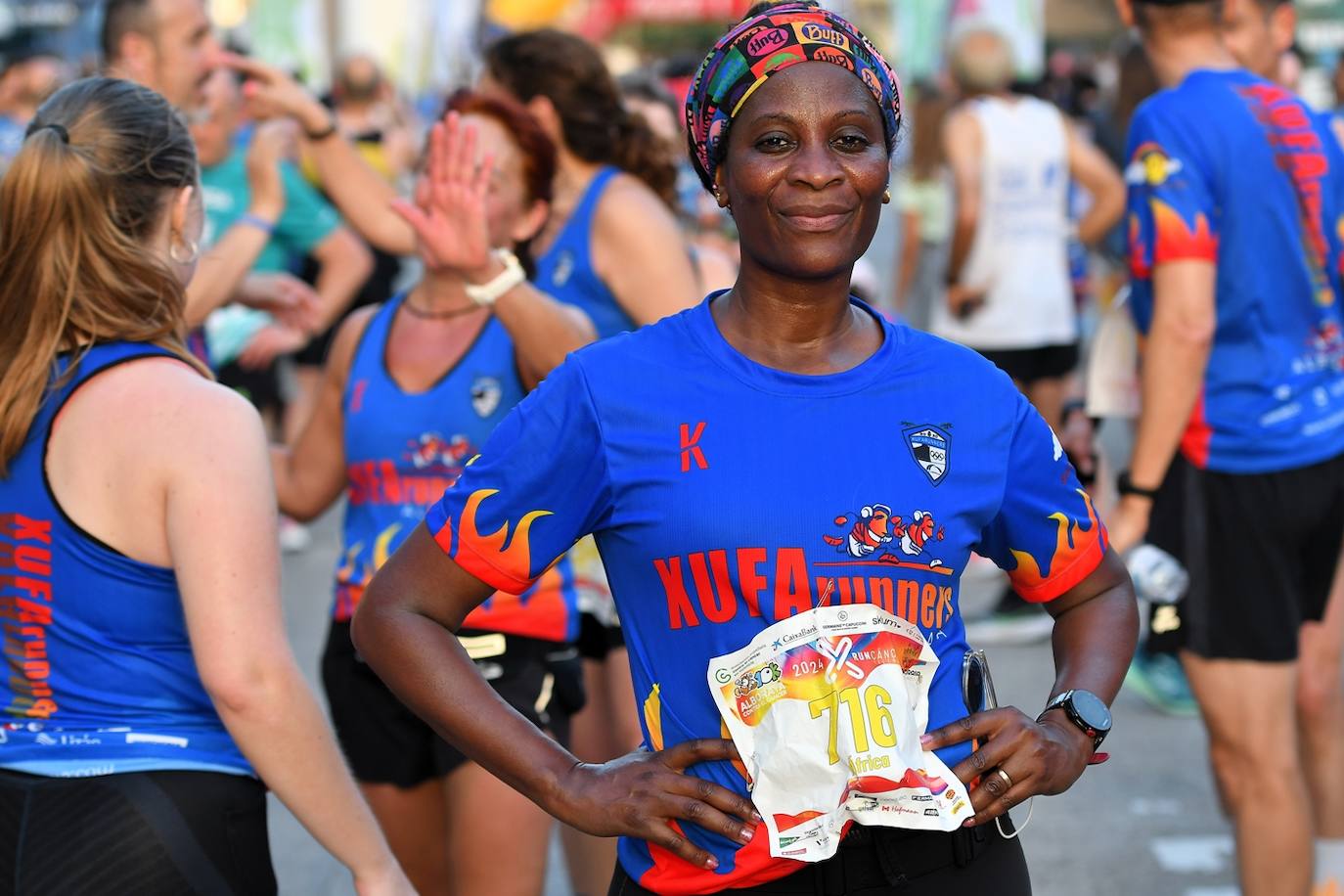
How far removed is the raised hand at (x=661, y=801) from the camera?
2037 millimetres

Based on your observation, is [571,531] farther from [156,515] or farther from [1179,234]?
[1179,234]

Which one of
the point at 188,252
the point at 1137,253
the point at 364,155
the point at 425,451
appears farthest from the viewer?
the point at 364,155

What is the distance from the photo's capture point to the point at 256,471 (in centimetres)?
248

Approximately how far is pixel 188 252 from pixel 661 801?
1.31 meters

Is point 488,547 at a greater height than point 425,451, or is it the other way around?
point 488,547

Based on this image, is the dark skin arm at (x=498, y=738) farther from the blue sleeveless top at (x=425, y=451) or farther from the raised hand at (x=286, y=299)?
the raised hand at (x=286, y=299)

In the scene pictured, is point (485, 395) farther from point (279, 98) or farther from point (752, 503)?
point (752, 503)

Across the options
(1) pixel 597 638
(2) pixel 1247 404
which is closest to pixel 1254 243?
(2) pixel 1247 404

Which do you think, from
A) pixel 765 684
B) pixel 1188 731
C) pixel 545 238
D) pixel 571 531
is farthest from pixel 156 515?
pixel 1188 731

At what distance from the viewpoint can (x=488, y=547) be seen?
222cm

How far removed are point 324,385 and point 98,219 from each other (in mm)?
1207

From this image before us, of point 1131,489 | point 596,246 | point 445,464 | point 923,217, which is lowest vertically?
point 923,217

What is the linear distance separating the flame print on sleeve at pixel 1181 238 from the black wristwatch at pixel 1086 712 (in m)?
1.79

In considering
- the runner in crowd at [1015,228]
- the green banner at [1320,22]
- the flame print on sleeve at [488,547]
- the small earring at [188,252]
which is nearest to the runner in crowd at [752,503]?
the flame print on sleeve at [488,547]
